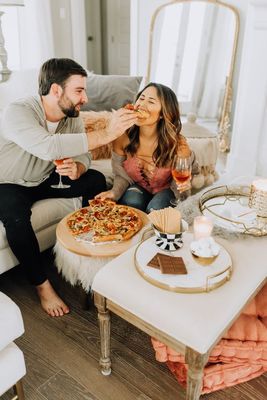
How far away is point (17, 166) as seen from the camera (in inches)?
72.6

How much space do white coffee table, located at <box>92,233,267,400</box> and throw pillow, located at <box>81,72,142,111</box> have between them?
142cm

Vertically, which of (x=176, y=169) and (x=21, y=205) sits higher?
(x=176, y=169)

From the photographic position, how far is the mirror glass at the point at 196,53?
3.45 meters

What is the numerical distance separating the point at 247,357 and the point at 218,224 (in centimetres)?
52

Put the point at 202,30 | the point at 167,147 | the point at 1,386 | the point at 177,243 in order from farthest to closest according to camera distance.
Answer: the point at 202,30, the point at 167,147, the point at 177,243, the point at 1,386

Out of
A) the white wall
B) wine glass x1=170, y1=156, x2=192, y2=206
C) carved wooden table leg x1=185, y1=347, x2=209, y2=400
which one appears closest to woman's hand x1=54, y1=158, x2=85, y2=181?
wine glass x1=170, y1=156, x2=192, y2=206

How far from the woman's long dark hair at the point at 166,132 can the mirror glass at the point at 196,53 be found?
1.82 meters

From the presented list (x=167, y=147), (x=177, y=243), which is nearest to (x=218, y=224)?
(x=177, y=243)

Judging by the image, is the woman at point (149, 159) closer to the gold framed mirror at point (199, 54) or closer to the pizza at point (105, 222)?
the pizza at point (105, 222)

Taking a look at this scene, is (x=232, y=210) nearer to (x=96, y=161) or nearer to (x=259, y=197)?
(x=259, y=197)

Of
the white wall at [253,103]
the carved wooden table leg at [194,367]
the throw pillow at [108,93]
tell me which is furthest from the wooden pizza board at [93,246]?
the white wall at [253,103]

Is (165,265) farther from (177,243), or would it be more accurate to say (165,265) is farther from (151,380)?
(151,380)

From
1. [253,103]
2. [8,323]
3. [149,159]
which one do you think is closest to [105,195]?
[149,159]

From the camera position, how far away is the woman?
6.38 feet
